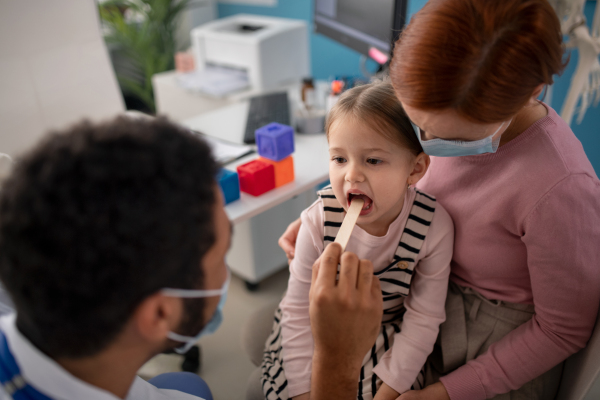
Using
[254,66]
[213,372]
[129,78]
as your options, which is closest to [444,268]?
[213,372]

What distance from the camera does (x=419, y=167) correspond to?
93 centimetres

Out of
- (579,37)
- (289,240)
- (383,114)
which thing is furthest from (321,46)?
(383,114)

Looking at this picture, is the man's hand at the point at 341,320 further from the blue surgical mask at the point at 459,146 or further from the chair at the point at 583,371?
the chair at the point at 583,371

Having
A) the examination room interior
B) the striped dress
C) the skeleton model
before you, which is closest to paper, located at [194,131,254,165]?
the examination room interior

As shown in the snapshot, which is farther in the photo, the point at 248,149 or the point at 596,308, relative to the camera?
the point at 248,149

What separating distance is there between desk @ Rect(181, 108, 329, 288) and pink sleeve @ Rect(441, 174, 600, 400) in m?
0.64

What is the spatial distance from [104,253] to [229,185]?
0.72 meters

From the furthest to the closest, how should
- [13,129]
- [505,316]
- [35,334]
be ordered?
[13,129] → [505,316] → [35,334]

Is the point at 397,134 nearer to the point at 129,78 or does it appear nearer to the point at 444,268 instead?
the point at 444,268

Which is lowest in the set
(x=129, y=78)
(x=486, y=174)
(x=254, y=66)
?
(x=129, y=78)

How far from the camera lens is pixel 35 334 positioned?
554 millimetres

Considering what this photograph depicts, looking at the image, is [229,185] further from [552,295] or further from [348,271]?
[552,295]

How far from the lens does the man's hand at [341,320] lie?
2.18ft

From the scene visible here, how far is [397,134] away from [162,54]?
9.93ft
